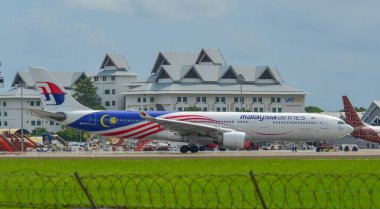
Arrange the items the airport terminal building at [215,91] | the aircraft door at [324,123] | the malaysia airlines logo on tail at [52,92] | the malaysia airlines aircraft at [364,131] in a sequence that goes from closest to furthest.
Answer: the aircraft door at [324,123] < the malaysia airlines logo on tail at [52,92] < the malaysia airlines aircraft at [364,131] < the airport terminal building at [215,91]

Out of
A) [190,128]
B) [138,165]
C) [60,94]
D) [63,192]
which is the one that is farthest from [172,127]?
[63,192]

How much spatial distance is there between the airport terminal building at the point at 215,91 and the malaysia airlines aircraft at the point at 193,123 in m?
112

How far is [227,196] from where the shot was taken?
100ft

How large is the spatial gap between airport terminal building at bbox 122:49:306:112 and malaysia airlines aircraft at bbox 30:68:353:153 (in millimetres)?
111867

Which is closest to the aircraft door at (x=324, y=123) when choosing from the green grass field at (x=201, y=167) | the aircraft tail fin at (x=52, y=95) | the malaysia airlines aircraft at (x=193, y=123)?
the malaysia airlines aircraft at (x=193, y=123)

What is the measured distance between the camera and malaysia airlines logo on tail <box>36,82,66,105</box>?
264 ft

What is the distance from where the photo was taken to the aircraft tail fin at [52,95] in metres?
80.1

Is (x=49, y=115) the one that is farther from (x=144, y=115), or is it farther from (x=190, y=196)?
(x=190, y=196)

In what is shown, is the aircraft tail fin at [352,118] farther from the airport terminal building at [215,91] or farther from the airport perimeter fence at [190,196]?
the airport terminal building at [215,91]

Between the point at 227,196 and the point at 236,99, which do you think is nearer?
the point at 227,196

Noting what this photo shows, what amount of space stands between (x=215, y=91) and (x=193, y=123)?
4613 inches

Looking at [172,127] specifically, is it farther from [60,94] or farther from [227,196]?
[227,196]

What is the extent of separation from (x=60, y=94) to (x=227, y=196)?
170 ft

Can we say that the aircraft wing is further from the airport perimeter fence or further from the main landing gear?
the airport perimeter fence
